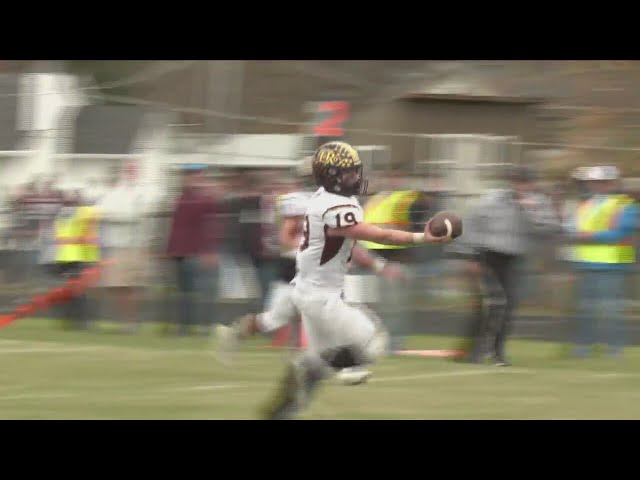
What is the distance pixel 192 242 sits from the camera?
14.6m

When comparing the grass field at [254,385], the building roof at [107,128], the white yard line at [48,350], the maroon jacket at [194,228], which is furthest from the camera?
the building roof at [107,128]

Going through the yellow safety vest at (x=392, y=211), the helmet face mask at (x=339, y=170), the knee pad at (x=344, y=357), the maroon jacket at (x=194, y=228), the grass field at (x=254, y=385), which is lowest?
the grass field at (x=254, y=385)

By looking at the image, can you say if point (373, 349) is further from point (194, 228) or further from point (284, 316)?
point (194, 228)

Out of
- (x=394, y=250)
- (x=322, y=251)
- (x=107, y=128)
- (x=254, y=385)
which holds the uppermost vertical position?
Result: (x=107, y=128)

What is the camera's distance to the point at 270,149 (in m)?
21.6

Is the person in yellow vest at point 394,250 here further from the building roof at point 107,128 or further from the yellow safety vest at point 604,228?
the building roof at point 107,128

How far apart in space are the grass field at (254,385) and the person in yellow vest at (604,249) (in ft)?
1.48

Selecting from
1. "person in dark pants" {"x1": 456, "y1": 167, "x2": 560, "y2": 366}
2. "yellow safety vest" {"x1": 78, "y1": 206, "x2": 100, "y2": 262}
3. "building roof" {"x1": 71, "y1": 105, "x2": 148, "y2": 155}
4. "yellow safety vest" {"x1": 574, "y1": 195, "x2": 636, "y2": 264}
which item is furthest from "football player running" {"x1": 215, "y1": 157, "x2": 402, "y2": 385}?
"building roof" {"x1": 71, "y1": 105, "x2": 148, "y2": 155}

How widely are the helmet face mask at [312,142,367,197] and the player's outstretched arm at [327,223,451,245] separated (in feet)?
0.86

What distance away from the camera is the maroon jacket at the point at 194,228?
1458 cm

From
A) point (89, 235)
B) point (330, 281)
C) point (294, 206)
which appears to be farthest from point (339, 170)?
point (89, 235)

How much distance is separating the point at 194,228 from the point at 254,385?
4.25 metres

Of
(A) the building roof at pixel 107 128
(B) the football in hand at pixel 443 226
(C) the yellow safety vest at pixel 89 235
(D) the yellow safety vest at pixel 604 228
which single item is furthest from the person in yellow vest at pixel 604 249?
(A) the building roof at pixel 107 128

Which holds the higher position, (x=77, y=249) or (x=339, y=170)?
(x=339, y=170)
